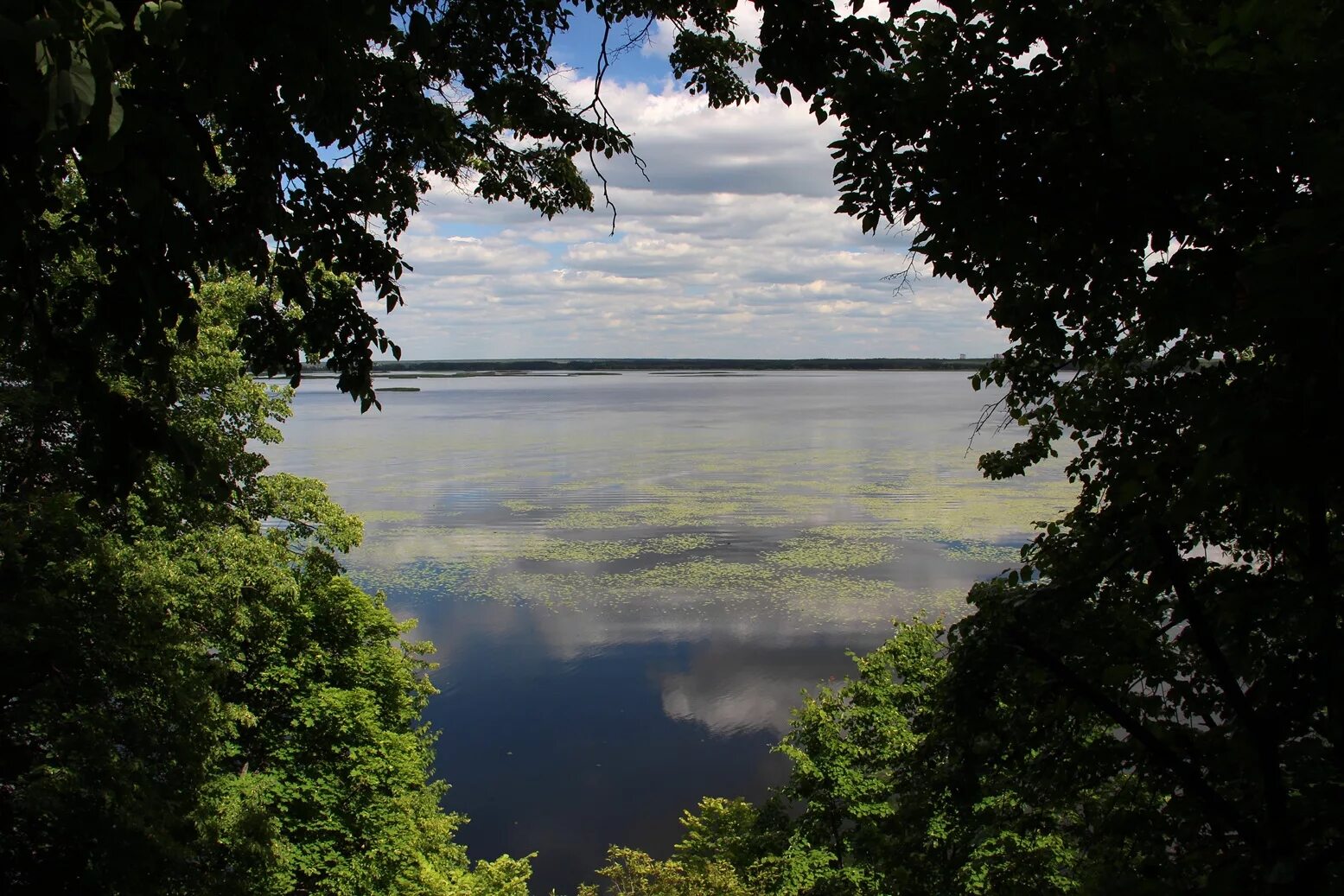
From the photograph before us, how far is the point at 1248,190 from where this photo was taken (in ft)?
10.2

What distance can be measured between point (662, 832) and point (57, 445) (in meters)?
12.8

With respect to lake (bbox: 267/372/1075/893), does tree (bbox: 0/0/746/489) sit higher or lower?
higher

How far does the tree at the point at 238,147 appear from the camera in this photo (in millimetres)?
2057

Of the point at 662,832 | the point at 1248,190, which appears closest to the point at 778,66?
the point at 1248,190

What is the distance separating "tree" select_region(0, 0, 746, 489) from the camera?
2057 mm

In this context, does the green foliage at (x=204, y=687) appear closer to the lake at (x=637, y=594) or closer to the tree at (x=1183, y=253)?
the lake at (x=637, y=594)

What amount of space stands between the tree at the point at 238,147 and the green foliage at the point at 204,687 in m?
2.50

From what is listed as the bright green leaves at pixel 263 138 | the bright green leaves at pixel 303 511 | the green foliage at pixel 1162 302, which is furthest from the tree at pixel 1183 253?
the bright green leaves at pixel 303 511

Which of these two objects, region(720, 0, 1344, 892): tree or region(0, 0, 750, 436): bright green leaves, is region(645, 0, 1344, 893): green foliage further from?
region(0, 0, 750, 436): bright green leaves

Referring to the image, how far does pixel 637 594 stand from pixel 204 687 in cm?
1851

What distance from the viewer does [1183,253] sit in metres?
3.49

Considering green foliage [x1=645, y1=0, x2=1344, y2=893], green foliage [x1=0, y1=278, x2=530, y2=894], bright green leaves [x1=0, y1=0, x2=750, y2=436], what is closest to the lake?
green foliage [x1=0, y1=278, x2=530, y2=894]

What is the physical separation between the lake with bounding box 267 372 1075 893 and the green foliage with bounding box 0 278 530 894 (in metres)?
3.48

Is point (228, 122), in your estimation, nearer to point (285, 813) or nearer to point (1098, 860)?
point (1098, 860)
